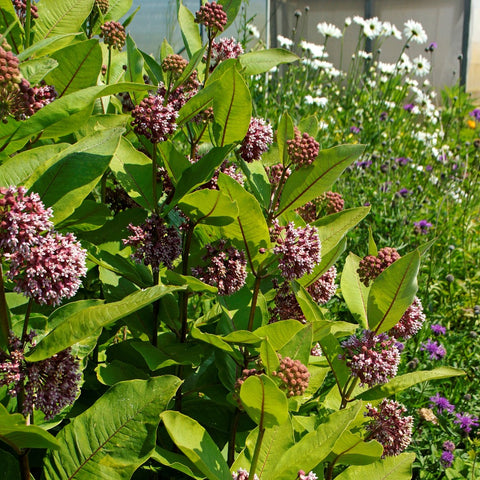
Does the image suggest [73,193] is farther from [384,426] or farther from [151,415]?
[384,426]

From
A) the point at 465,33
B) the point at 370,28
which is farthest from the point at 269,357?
the point at 465,33

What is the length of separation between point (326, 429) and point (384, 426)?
369 mm

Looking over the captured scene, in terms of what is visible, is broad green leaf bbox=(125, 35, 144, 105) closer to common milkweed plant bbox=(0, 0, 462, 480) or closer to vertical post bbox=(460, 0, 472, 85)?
common milkweed plant bbox=(0, 0, 462, 480)

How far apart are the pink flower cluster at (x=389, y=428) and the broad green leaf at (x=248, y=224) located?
20.1 inches

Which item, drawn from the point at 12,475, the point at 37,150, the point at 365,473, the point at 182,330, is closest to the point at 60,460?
the point at 12,475

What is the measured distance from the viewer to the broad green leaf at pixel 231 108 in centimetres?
125

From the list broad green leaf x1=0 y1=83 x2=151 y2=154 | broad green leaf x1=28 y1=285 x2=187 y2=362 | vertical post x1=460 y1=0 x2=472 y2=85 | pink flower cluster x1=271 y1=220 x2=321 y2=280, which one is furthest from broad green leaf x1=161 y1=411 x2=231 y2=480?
vertical post x1=460 y1=0 x2=472 y2=85

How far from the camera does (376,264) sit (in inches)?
58.7

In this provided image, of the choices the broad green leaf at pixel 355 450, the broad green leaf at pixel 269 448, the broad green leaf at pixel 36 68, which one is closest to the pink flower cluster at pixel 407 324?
the broad green leaf at pixel 355 450

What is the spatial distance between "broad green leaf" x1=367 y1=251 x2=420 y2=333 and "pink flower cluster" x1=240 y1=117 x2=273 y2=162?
0.38 meters

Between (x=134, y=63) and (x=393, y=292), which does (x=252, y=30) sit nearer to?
(x=134, y=63)

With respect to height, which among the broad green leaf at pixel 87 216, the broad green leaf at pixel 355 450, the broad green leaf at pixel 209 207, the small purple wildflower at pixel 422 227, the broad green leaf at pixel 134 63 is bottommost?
the small purple wildflower at pixel 422 227

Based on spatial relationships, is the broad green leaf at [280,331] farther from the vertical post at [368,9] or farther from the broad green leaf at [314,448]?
the vertical post at [368,9]

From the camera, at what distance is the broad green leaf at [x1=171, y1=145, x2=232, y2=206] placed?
125cm
